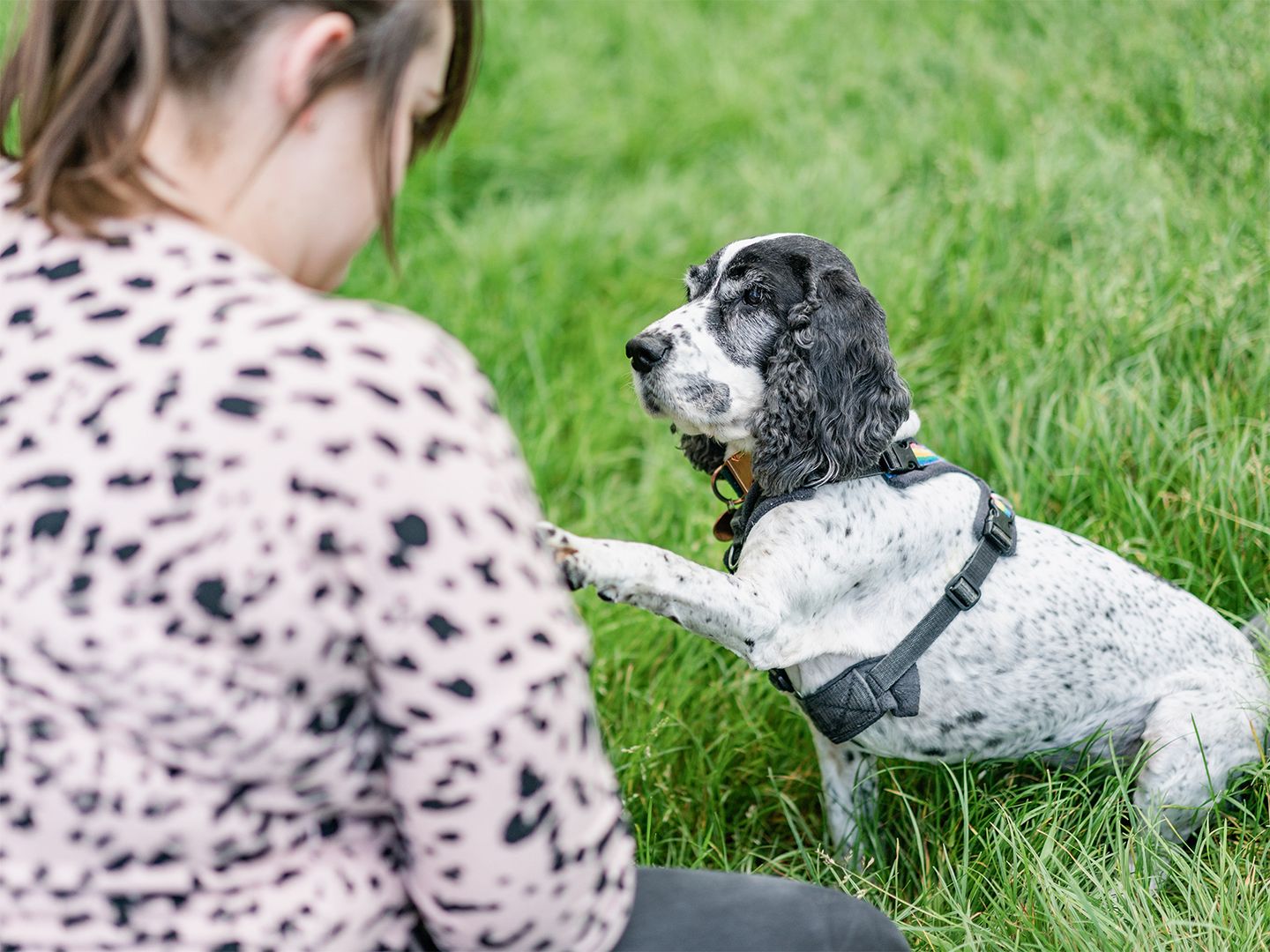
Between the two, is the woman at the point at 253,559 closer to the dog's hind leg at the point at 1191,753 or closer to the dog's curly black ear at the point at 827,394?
the dog's curly black ear at the point at 827,394

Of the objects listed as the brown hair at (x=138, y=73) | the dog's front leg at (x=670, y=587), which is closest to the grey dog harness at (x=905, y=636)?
the dog's front leg at (x=670, y=587)

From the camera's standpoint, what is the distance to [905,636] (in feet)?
7.66

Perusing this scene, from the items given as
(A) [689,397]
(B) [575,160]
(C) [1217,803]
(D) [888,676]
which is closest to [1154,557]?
(C) [1217,803]

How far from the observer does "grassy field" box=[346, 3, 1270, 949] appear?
2412mm

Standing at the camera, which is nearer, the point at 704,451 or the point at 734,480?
the point at 734,480

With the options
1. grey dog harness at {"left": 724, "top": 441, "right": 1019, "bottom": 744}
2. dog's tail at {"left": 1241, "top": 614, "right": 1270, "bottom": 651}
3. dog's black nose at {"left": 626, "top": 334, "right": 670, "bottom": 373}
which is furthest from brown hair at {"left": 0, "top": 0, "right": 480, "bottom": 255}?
dog's tail at {"left": 1241, "top": 614, "right": 1270, "bottom": 651}

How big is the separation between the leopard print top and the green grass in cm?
128

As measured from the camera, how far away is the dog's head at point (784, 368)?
7.53 feet

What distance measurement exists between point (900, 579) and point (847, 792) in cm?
57

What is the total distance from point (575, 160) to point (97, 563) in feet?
17.0

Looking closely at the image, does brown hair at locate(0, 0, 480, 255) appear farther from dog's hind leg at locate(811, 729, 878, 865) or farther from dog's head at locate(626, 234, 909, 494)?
dog's hind leg at locate(811, 729, 878, 865)

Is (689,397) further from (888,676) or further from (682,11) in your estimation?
(682,11)

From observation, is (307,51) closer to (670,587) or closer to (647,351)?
(670,587)

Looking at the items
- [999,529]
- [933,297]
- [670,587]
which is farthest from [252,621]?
[933,297]
